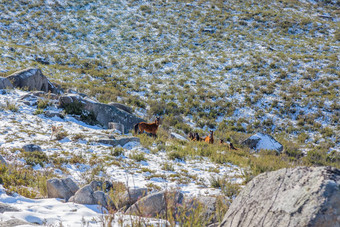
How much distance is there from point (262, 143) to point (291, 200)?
1105 centimetres

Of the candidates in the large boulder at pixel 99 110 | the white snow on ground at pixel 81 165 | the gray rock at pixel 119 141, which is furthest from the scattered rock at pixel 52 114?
the gray rock at pixel 119 141

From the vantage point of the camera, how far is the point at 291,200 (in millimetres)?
2176

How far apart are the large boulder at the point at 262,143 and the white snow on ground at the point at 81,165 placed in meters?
5.02

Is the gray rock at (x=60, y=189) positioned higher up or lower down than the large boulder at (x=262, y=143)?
higher up

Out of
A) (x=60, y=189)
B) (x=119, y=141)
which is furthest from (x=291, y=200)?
(x=119, y=141)

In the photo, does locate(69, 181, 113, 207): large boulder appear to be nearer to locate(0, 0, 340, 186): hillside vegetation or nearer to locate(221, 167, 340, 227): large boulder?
locate(221, 167, 340, 227): large boulder

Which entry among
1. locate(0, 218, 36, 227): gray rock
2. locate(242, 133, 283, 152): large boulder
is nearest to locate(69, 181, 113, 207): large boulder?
locate(0, 218, 36, 227): gray rock

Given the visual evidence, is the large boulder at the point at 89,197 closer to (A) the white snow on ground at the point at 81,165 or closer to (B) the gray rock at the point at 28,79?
(A) the white snow on ground at the point at 81,165

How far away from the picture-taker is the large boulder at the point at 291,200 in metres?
1.96

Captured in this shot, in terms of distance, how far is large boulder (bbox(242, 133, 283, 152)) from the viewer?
486 inches

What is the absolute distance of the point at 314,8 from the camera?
3688cm

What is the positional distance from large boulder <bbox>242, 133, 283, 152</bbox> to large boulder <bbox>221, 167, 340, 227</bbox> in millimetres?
10341

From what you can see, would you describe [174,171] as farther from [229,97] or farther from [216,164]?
[229,97]

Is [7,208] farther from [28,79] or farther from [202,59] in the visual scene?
[202,59]
